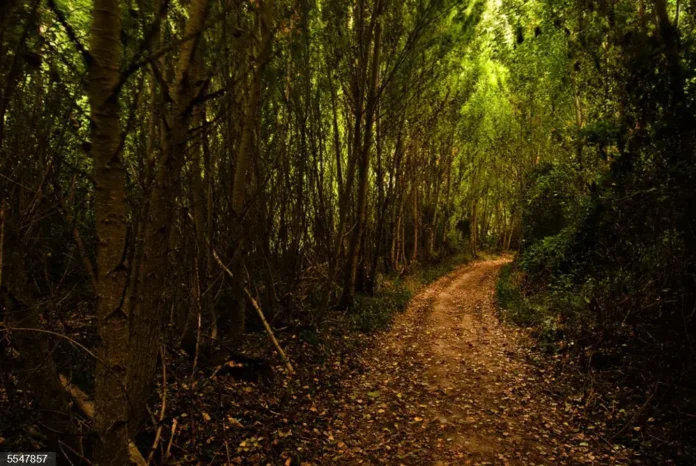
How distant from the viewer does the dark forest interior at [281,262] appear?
220 cm

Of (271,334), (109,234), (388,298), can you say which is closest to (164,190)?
(109,234)

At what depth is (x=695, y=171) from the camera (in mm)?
4617

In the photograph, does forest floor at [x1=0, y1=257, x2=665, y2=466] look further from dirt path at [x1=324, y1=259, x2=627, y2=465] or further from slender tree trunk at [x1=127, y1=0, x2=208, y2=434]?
slender tree trunk at [x1=127, y1=0, x2=208, y2=434]

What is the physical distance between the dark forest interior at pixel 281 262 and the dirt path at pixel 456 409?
47 millimetres

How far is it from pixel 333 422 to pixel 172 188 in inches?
181

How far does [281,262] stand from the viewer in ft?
27.7

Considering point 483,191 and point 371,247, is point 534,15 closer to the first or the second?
point 371,247

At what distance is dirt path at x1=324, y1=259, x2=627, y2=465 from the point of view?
4797 millimetres

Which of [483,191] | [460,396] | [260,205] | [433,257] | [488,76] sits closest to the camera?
[460,396]

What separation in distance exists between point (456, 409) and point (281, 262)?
4605 millimetres

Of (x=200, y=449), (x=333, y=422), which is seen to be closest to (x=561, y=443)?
(x=333, y=422)

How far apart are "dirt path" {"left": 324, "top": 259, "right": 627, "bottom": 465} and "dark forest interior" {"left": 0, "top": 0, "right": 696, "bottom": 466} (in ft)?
0.15

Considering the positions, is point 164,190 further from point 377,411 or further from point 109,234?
point 377,411

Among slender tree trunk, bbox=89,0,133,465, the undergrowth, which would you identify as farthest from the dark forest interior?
the undergrowth
